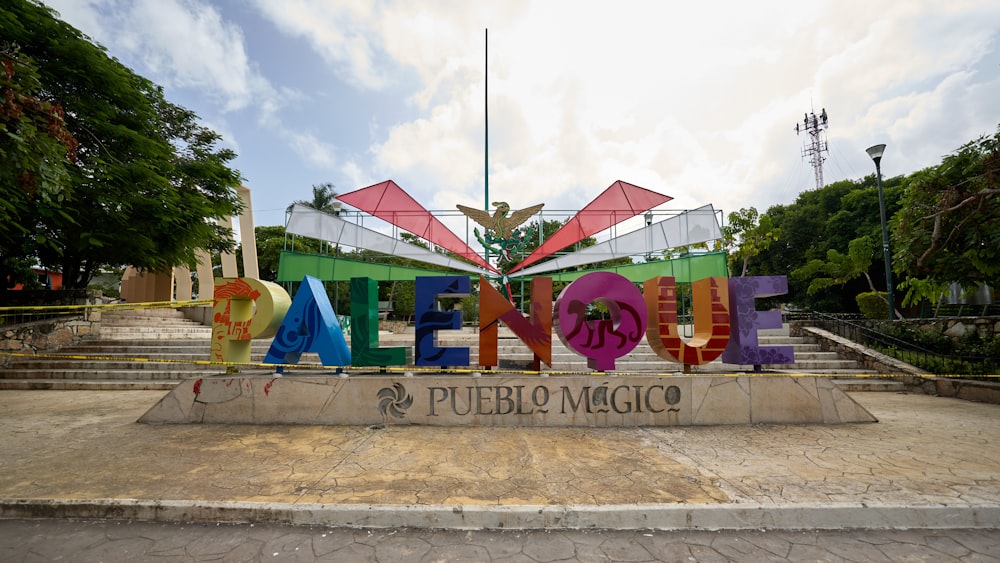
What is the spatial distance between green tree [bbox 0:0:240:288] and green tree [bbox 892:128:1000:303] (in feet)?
59.2

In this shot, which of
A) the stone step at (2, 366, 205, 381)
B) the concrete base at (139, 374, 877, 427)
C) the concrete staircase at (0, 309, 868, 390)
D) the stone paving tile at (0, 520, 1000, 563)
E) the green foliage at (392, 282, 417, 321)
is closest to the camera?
the stone paving tile at (0, 520, 1000, 563)

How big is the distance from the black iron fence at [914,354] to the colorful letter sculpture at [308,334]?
516 inches

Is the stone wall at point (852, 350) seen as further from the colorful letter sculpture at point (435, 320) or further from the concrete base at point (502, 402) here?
the colorful letter sculpture at point (435, 320)

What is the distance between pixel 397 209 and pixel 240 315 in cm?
748

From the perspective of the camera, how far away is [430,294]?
671 cm

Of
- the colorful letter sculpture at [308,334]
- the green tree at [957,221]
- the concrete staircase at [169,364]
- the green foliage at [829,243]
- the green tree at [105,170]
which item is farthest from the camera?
the green foliage at [829,243]

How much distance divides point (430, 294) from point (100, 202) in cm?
911

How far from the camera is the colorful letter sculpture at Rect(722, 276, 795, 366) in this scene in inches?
265

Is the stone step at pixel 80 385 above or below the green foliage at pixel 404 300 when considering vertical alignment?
below

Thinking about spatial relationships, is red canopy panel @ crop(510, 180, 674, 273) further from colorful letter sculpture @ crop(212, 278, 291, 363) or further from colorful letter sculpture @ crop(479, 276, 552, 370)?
colorful letter sculpture @ crop(212, 278, 291, 363)

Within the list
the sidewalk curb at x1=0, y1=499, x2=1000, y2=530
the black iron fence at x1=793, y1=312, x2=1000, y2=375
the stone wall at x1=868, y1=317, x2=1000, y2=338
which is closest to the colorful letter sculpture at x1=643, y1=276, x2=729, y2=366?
the sidewalk curb at x1=0, y1=499, x2=1000, y2=530

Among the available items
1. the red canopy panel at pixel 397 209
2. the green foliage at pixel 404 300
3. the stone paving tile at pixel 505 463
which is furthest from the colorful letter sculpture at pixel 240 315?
the green foliage at pixel 404 300

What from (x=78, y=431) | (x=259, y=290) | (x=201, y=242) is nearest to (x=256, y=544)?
(x=259, y=290)

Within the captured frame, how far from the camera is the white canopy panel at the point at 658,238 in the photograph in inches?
523
